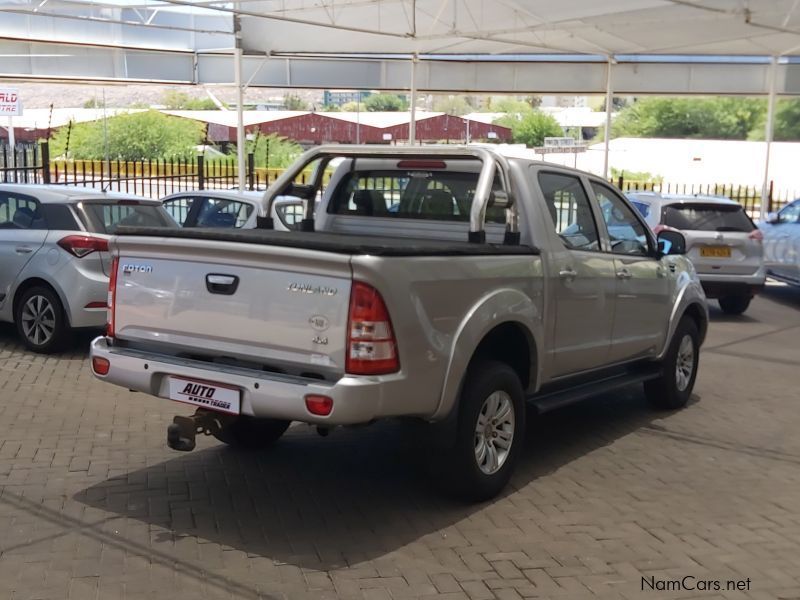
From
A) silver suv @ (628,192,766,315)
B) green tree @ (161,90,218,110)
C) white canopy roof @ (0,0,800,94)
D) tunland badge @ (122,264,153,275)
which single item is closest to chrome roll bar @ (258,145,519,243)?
tunland badge @ (122,264,153,275)

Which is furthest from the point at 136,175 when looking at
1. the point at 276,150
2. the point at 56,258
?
the point at 56,258

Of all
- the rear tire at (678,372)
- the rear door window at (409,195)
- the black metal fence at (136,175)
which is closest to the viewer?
the rear door window at (409,195)

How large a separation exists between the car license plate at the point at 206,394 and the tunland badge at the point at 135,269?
0.62 metres

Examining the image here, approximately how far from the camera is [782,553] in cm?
491

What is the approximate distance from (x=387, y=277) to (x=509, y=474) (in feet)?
5.65

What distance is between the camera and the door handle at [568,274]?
19.6 feet

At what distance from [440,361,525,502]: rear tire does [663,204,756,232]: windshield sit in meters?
8.04

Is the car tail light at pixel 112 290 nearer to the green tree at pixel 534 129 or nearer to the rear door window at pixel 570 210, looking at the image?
the rear door window at pixel 570 210

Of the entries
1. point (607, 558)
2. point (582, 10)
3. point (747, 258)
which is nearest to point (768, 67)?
point (582, 10)

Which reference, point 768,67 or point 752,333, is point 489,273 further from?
point 768,67

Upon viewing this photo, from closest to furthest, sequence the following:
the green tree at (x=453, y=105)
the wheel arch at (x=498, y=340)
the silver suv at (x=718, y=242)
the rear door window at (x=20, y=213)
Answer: the wheel arch at (x=498, y=340) → the rear door window at (x=20, y=213) → the silver suv at (x=718, y=242) → the green tree at (x=453, y=105)

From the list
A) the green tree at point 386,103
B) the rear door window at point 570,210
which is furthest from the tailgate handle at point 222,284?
the green tree at point 386,103

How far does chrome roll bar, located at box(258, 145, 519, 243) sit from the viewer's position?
5.48 meters

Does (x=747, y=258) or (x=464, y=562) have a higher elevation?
(x=747, y=258)
